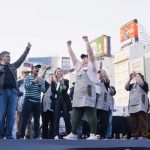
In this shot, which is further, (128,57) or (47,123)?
(128,57)

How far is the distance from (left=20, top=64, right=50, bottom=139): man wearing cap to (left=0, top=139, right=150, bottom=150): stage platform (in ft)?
6.88

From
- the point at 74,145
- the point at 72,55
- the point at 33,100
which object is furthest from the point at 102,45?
the point at 74,145

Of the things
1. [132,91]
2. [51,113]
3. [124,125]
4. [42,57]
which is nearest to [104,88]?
[132,91]

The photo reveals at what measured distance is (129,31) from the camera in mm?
55969

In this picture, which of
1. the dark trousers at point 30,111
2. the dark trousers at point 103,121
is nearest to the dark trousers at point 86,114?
the dark trousers at point 30,111

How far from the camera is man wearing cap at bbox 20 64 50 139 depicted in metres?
6.00

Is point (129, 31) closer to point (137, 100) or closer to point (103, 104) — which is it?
point (103, 104)

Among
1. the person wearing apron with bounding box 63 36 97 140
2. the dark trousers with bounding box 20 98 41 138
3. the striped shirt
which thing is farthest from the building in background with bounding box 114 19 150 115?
the person wearing apron with bounding box 63 36 97 140

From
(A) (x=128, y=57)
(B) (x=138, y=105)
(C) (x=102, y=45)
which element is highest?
(C) (x=102, y=45)

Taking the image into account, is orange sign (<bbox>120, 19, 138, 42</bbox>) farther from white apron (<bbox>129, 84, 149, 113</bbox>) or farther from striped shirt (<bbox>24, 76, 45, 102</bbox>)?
striped shirt (<bbox>24, 76, 45, 102</bbox>)

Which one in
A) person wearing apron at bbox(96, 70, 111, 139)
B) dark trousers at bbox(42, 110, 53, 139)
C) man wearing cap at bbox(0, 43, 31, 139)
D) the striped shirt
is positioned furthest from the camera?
person wearing apron at bbox(96, 70, 111, 139)

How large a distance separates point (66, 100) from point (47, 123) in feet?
1.99

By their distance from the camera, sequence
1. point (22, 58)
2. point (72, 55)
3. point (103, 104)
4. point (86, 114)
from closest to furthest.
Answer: point (86, 114)
point (72, 55)
point (22, 58)
point (103, 104)

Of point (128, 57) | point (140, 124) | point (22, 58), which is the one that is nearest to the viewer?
point (22, 58)
